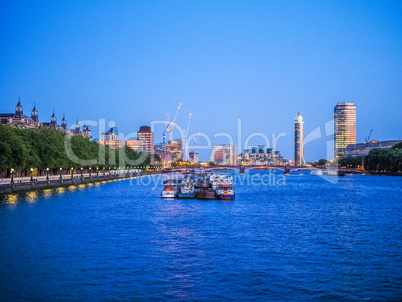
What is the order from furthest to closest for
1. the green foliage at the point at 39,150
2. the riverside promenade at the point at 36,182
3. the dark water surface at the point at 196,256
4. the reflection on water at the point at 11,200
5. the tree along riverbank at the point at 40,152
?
the tree along riverbank at the point at 40,152 < the green foliage at the point at 39,150 < the riverside promenade at the point at 36,182 < the reflection on water at the point at 11,200 < the dark water surface at the point at 196,256

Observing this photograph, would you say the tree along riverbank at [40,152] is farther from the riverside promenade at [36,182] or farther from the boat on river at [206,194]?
the boat on river at [206,194]

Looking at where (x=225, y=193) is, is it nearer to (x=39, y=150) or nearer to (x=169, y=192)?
(x=169, y=192)

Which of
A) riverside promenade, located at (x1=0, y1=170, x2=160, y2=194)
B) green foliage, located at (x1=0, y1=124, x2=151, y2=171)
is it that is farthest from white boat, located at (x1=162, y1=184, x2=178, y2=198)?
green foliage, located at (x1=0, y1=124, x2=151, y2=171)

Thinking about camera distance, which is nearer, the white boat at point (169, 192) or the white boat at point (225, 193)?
the white boat at point (225, 193)

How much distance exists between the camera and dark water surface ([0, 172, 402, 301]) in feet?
78.7

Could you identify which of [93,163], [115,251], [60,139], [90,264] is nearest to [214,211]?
[115,251]

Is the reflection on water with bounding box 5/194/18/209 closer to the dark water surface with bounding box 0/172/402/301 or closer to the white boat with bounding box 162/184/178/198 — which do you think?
the dark water surface with bounding box 0/172/402/301

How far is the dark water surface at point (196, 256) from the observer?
24.0 meters

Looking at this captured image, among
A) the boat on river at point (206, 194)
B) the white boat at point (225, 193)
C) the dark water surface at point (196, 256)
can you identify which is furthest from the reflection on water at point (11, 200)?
the white boat at point (225, 193)

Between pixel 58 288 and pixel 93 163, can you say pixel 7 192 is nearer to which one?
pixel 58 288

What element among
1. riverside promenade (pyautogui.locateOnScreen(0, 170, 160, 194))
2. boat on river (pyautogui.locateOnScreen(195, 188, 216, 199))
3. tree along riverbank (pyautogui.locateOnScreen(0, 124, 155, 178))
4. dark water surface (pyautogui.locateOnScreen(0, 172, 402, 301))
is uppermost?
tree along riverbank (pyautogui.locateOnScreen(0, 124, 155, 178))

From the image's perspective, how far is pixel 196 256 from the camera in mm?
31391

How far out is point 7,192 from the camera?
73625 millimetres

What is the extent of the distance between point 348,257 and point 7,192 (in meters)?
56.2
